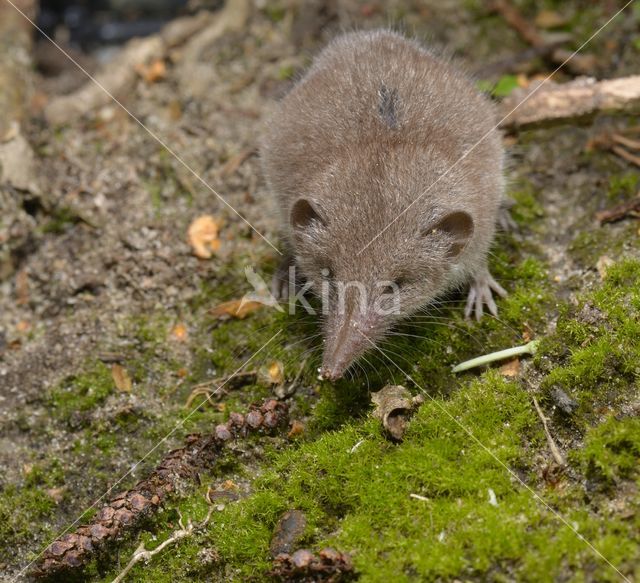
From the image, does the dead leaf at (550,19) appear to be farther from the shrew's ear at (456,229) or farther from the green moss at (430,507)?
the green moss at (430,507)

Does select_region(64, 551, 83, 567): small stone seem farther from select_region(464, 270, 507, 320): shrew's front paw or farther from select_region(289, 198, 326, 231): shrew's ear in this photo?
Result: select_region(464, 270, 507, 320): shrew's front paw

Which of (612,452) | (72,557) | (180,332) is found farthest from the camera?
(180,332)

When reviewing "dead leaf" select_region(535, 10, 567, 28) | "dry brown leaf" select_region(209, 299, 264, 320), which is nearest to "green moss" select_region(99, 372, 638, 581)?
"dry brown leaf" select_region(209, 299, 264, 320)

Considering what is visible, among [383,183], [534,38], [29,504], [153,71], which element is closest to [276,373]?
[383,183]

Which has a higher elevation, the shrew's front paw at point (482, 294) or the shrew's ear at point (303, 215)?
the shrew's ear at point (303, 215)

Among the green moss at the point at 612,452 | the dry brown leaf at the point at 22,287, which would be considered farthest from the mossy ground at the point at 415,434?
the dry brown leaf at the point at 22,287

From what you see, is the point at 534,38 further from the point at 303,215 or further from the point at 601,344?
the point at 601,344
